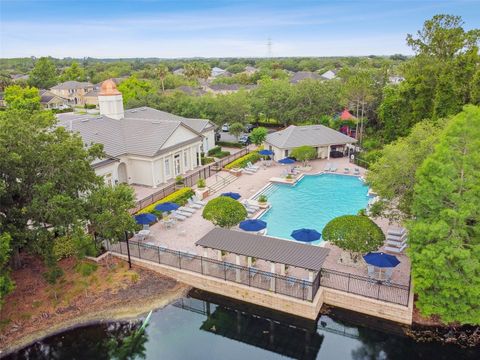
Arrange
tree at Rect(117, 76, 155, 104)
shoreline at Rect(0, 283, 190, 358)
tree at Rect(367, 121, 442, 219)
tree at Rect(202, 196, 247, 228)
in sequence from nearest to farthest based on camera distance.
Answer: shoreline at Rect(0, 283, 190, 358)
tree at Rect(367, 121, 442, 219)
tree at Rect(202, 196, 247, 228)
tree at Rect(117, 76, 155, 104)

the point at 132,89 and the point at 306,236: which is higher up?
the point at 132,89

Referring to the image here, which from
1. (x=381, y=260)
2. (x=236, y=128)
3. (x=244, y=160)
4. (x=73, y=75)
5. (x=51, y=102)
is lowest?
(x=381, y=260)

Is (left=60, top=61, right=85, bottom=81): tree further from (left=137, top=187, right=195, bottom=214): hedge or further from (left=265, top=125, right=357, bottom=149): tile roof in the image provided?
(left=137, top=187, right=195, bottom=214): hedge

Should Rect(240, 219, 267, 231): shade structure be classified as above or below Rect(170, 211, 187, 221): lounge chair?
above

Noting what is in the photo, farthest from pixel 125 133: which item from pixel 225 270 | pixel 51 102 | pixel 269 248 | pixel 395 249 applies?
pixel 51 102

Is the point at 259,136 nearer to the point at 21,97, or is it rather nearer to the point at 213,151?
the point at 213,151

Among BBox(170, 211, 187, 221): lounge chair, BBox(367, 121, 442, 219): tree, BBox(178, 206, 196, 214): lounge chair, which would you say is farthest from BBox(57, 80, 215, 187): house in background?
BBox(367, 121, 442, 219): tree

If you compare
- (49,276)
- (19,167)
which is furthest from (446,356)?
(19,167)
